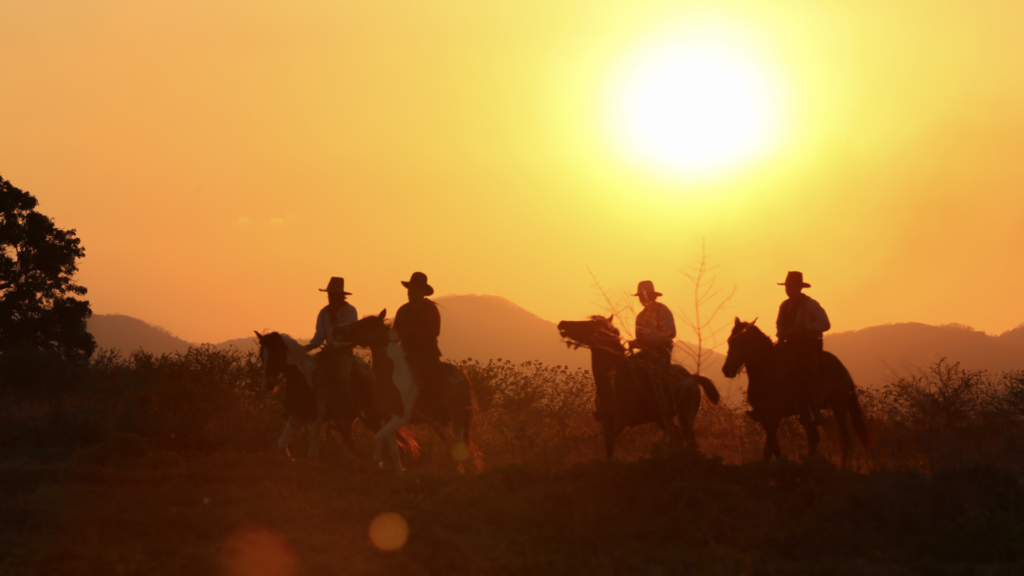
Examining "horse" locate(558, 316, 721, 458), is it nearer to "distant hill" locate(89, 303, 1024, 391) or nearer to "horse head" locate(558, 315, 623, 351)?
"horse head" locate(558, 315, 623, 351)

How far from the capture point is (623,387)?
31.1ft

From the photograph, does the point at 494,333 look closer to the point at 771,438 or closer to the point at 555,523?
the point at 771,438

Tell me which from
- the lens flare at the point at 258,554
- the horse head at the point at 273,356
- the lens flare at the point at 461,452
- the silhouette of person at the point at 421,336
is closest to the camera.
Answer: the lens flare at the point at 258,554

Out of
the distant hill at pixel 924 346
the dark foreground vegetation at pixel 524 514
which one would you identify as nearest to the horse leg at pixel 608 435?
the dark foreground vegetation at pixel 524 514

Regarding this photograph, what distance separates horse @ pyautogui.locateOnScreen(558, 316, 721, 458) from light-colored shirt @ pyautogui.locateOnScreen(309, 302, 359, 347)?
365cm

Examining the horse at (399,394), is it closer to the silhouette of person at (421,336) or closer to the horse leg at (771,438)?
the silhouette of person at (421,336)

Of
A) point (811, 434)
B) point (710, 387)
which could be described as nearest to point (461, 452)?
point (710, 387)

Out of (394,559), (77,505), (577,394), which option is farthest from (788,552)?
(577,394)

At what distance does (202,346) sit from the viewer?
18375mm

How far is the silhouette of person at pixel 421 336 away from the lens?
970cm

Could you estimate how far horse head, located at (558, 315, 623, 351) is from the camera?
9.55m

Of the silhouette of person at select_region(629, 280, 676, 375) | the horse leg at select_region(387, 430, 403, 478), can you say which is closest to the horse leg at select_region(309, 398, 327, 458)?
the horse leg at select_region(387, 430, 403, 478)

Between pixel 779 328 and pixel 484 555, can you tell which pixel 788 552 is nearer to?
pixel 484 555

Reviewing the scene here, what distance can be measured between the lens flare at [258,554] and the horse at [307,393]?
464cm
